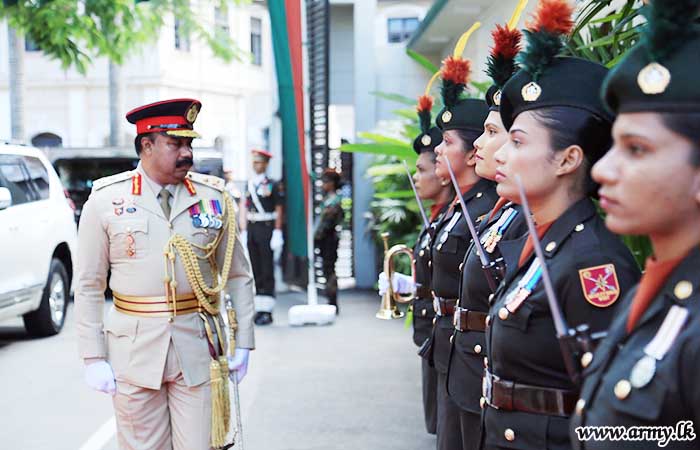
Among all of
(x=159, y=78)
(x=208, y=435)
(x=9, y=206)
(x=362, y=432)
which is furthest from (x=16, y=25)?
(x=159, y=78)

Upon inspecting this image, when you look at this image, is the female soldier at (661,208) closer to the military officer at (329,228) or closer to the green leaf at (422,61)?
the green leaf at (422,61)

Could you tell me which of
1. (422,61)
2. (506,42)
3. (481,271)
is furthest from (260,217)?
(506,42)

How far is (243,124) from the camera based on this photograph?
35.6 m

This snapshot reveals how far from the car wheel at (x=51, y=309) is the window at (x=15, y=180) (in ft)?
2.97

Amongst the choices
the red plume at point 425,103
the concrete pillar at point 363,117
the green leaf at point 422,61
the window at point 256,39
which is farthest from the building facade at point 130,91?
the red plume at point 425,103

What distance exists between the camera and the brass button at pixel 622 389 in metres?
1.69

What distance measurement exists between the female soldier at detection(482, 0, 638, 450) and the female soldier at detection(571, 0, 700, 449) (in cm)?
57

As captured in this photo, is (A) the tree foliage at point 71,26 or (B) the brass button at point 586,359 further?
(A) the tree foliage at point 71,26

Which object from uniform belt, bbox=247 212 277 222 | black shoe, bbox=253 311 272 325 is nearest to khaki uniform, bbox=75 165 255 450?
black shoe, bbox=253 311 272 325

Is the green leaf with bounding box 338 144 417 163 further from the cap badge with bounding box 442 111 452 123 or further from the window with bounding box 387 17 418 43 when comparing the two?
the window with bounding box 387 17 418 43

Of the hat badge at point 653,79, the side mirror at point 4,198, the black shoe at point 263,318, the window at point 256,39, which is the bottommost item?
the black shoe at point 263,318

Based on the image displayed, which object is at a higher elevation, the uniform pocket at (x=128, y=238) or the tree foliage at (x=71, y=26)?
the tree foliage at (x=71, y=26)

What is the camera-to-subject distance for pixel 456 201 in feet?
13.7

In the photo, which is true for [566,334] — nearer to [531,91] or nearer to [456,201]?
[531,91]
